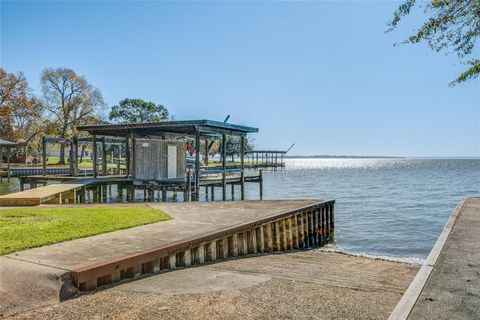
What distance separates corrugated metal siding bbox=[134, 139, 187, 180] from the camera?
20.9 m

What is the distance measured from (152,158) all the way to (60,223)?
1222cm

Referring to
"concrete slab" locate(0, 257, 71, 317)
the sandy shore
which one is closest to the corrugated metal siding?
the sandy shore

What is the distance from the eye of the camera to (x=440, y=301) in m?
4.96

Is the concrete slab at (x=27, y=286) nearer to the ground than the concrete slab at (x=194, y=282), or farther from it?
farther from it

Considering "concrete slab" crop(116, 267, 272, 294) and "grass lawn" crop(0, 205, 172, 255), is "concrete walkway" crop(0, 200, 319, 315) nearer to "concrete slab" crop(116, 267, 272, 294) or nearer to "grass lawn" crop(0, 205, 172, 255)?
"grass lawn" crop(0, 205, 172, 255)

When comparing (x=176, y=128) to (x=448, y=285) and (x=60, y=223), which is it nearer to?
(x=60, y=223)

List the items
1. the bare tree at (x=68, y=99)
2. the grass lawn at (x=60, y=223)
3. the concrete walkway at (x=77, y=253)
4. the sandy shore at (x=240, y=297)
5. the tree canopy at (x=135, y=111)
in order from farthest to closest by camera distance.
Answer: the tree canopy at (x=135, y=111), the bare tree at (x=68, y=99), the grass lawn at (x=60, y=223), the concrete walkway at (x=77, y=253), the sandy shore at (x=240, y=297)

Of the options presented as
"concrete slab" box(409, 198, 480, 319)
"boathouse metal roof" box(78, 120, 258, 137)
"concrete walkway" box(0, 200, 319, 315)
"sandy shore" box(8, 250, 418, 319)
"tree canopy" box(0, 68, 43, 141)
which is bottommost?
"sandy shore" box(8, 250, 418, 319)

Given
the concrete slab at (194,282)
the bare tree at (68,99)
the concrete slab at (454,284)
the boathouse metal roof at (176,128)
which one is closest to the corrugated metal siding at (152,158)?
the boathouse metal roof at (176,128)

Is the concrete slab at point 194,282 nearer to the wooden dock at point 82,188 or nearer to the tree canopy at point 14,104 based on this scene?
the wooden dock at point 82,188

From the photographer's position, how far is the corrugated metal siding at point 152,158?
20.9 m

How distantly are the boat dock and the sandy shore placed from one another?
0.44m

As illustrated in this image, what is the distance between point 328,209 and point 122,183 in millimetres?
12319

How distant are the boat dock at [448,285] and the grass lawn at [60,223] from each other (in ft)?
20.4
